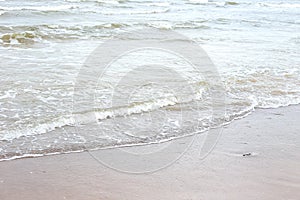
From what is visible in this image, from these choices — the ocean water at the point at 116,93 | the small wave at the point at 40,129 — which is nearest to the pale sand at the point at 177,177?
the ocean water at the point at 116,93

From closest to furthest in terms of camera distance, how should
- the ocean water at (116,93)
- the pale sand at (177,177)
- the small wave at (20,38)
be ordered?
the pale sand at (177,177) → the ocean water at (116,93) → the small wave at (20,38)

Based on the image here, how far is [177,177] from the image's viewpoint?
3.84m

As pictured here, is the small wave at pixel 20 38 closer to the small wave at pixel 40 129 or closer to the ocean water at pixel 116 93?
the ocean water at pixel 116 93

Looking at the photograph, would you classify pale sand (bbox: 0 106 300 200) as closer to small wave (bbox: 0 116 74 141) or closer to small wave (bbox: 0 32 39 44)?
small wave (bbox: 0 116 74 141)

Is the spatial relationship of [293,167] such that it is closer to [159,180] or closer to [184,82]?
[159,180]

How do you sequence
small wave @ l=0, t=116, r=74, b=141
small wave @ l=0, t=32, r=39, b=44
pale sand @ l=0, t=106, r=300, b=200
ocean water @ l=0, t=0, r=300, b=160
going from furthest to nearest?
small wave @ l=0, t=32, r=39, b=44, ocean water @ l=0, t=0, r=300, b=160, small wave @ l=0, t=116, r=74, b=141, pale sand @ l=0, t=106, r=300, b=200

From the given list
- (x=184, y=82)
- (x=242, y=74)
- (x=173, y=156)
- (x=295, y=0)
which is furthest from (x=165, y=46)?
(x=295, y=0)

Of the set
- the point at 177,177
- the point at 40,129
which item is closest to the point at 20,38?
the point at 40,129

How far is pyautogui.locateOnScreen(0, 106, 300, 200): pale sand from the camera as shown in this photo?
348cm

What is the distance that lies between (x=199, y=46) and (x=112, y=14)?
972 cm

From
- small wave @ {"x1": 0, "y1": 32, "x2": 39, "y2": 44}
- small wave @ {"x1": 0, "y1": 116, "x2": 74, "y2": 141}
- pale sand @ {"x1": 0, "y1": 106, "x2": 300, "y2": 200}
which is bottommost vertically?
pale sand @ {"x1": 0, "y1": 106, "x2": 300, "y2": 200}

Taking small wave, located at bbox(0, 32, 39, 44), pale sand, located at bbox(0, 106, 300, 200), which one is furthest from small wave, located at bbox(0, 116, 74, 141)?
small wave, located at bbox(0, 32, 39, 44)

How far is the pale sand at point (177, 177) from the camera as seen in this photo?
3.48 metres

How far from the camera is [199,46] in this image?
11.7 metres
